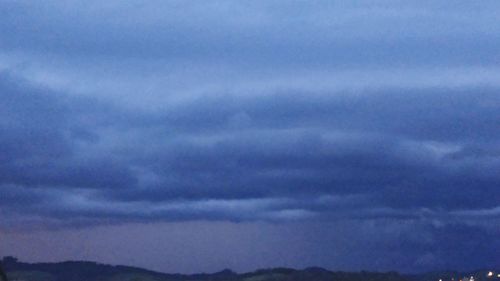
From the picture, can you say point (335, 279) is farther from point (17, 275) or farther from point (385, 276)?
point (17, 275)

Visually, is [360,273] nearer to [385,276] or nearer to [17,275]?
[385,276]

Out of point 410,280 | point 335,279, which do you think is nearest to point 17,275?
point 335,279

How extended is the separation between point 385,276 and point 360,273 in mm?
6186

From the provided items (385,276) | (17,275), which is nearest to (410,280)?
(385,276)

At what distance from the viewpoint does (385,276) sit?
635 feet

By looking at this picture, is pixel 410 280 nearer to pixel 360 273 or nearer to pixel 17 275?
pixel 360 273

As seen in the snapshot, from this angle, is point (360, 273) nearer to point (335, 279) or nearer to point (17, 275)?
point (335, 279)

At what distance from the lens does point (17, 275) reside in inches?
7815

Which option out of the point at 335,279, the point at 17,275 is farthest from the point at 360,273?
the point at 17,275

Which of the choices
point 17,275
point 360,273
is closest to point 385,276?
point 360,273

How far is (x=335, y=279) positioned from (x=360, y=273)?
4.58 m

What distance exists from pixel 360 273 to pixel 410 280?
8805 millimetres

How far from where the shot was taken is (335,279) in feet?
655

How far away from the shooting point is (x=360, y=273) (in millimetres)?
198500
